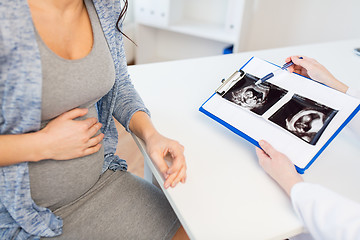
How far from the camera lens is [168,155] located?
0.74m

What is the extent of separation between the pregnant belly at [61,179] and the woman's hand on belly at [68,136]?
3cm

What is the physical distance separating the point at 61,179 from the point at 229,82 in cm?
52

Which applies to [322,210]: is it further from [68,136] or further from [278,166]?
[68,136]

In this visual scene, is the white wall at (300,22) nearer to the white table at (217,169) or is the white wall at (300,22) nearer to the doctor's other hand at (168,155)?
the white table at (217,169)

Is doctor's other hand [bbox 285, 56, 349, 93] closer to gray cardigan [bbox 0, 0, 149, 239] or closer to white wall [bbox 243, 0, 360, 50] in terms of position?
gray cardigan [bbox 0, 0, 149, 239]

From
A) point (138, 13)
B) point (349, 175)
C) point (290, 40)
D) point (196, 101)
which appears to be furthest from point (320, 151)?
point (138, 13)

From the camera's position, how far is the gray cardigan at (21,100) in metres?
0.58

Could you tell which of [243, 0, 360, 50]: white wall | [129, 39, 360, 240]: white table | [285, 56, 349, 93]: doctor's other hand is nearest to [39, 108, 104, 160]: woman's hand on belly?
[129, 39, 360, 240]: white table

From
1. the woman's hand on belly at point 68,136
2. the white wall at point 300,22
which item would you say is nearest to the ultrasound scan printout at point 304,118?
the woman's hand on belly at point 68,136

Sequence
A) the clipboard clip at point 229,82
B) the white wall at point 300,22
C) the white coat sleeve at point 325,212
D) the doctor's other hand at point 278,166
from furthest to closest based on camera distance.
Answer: the white wall at point 300,22 < the clipboard clip at point 229,82 < the doctor's other hand at point 278,166 < the white coat sleeve at point 325,212

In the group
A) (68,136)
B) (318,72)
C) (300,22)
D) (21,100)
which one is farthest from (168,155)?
(300,22)

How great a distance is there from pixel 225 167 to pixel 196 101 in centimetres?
28

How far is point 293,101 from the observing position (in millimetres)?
808

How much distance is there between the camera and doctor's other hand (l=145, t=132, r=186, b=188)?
66 centimetres
